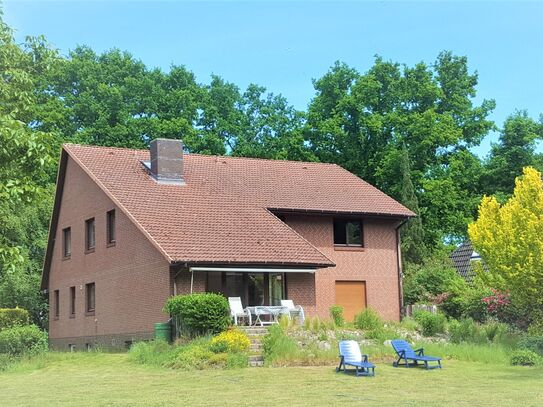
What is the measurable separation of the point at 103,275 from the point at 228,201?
5900 mm

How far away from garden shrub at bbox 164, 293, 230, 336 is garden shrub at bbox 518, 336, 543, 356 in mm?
9026

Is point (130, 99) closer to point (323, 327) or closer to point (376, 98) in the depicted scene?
point (376, 98)

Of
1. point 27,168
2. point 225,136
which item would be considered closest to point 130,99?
point 225,136

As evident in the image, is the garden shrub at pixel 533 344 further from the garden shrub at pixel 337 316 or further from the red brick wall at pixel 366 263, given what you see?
the red brick wall at pixel 366 263

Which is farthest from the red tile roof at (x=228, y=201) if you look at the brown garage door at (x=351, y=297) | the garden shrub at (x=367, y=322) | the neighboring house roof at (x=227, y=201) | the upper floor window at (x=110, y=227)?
the brown garage door at (x=351, y=297)

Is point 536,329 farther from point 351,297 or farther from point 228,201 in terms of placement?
point 228,201

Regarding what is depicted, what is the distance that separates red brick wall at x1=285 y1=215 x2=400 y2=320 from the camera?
30.8 m

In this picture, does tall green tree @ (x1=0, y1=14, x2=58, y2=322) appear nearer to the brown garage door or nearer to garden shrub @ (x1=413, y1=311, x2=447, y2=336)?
garden shrub @ (x1=413, y1=311, x2=447, y2=336)

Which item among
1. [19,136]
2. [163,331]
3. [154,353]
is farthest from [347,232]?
[19,136]

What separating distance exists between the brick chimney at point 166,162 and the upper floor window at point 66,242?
623 centimetres

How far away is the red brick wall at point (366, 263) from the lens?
30.8 meters

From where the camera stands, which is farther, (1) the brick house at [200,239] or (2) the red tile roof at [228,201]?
(1) the brick house at [200,239]

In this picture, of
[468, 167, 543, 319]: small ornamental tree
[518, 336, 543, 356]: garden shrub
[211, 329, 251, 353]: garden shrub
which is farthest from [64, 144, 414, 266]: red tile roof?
[518, 336, 543, 356]: garden shrub

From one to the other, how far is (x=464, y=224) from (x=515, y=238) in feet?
79.5
